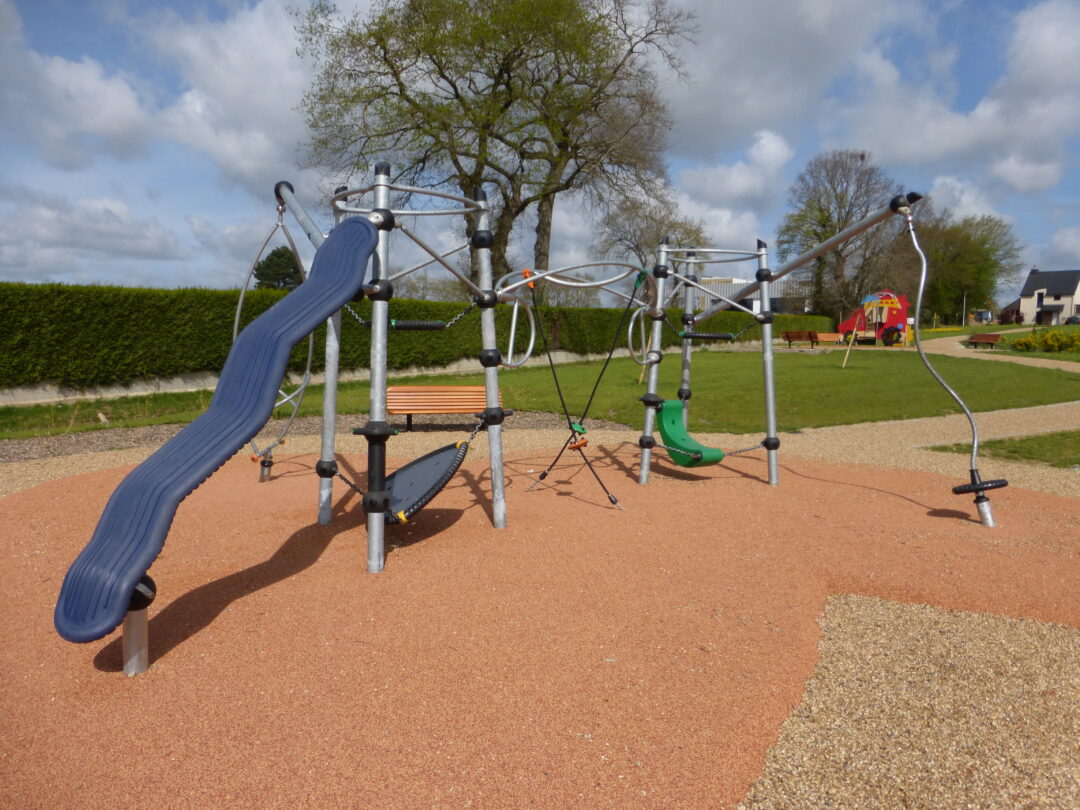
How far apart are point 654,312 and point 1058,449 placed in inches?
229

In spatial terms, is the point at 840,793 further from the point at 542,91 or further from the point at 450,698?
the point at 542,91

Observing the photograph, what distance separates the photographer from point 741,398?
13656 mm

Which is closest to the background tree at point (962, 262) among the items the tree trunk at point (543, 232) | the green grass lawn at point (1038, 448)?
the tree trunk at point (543, 232)

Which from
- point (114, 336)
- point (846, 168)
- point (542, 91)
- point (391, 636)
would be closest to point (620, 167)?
point (542, 91)

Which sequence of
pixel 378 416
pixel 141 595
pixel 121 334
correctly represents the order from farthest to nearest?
pixel 121 334
pixel 378 416
pixel 141 595

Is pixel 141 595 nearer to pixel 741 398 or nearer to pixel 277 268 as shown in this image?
pixel 741 398

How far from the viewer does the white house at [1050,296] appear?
285 ft

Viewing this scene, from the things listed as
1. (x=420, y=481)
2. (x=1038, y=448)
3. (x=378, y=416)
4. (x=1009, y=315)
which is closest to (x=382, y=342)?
(x=378, y=416)

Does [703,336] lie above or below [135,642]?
above

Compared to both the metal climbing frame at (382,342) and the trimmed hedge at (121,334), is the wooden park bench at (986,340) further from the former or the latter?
the metal climbing frame at (382,342)

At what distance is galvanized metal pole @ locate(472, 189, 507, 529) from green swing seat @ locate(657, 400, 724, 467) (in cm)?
211

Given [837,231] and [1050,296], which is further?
[1050,296]

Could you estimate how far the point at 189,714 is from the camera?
7.98 feet

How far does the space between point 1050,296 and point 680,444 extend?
108m
